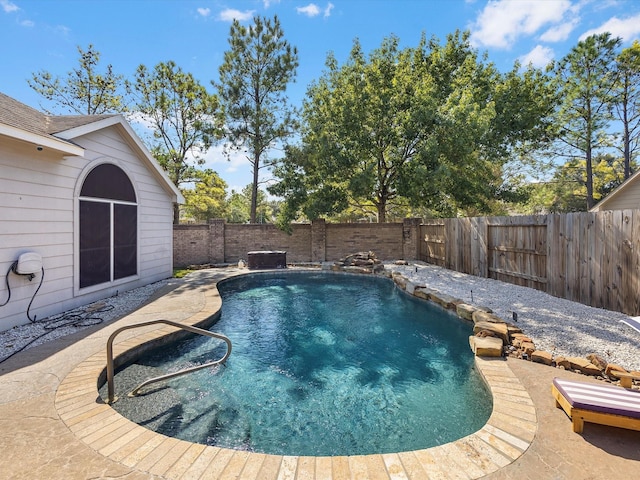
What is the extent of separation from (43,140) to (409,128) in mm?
11881

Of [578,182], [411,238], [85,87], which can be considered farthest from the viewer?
[578,182]

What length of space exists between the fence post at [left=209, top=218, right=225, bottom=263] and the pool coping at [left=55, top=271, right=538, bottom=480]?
12.1 meters

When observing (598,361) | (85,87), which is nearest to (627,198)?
(598,361)

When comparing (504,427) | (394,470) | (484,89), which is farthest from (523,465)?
(484,89)

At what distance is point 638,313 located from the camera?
213 inches

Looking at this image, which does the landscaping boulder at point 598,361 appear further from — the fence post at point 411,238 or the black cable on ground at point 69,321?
the fence post at point 411,238

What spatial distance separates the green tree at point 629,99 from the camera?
17.4 metres

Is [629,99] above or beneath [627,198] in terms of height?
above

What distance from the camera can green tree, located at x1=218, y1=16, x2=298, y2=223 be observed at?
16297 mm

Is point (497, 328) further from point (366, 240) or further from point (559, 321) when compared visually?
point (366, 240)

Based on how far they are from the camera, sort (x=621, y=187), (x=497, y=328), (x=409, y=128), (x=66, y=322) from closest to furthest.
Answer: (x=497, y=328)
(x=66, y=322)
(x=621, y=187)
(x=409, y=128)

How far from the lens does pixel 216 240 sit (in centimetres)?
1494

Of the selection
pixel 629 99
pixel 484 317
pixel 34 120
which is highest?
pixel 629 99

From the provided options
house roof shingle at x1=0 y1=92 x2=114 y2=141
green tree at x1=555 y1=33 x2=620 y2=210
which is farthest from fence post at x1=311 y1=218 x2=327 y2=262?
green tree at x1=555 y1=33 x2=620 y2=210
